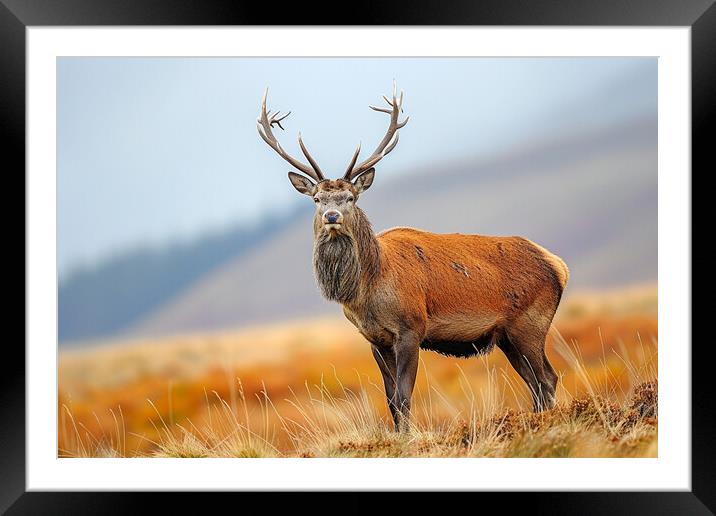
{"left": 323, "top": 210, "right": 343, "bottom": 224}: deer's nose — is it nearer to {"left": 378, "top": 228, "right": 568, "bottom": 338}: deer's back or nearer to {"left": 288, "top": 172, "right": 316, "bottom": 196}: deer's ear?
{"left": 288, "top": 172, "right": 316, "bottom": 196}: deer's ear

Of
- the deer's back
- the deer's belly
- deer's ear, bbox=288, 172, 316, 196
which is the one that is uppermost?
deer's ear, bbox=288, 172, 316, 196

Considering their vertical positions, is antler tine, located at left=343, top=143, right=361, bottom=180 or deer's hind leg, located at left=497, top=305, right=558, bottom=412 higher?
antler tine, located at left=343, top=143, right=361, bottom=180

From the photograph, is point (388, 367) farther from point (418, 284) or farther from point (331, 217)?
point (331, 217)

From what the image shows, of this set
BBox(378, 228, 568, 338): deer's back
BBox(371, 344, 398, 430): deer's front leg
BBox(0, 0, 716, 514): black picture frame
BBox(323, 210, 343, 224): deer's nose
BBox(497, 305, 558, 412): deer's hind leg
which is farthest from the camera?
BBox(497, 305, 558, 412): deer's hind leg

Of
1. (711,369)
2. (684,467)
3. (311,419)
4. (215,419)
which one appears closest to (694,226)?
(711,369)

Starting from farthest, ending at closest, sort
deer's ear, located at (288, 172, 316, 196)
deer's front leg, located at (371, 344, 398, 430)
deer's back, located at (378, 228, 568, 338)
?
deer's back, located at (378, 228, 568, 338)
deer's front leg, located at (371, 344, 398, 430)
deer's ear, located at (288, 172, 316, 196)

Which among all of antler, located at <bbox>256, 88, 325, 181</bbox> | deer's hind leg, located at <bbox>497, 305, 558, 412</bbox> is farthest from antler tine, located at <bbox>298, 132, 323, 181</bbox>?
deer's hind leg, located at <bbox>497, 305, 558, 412</bbox>

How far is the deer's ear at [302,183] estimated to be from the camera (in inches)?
395

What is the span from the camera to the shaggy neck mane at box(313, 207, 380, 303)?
32.7ft

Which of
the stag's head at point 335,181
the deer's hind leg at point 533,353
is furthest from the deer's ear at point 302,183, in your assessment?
the deer's hind leg at point 533,353

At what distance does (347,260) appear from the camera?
9.98 metres

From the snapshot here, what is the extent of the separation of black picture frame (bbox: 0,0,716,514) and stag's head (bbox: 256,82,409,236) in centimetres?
127
